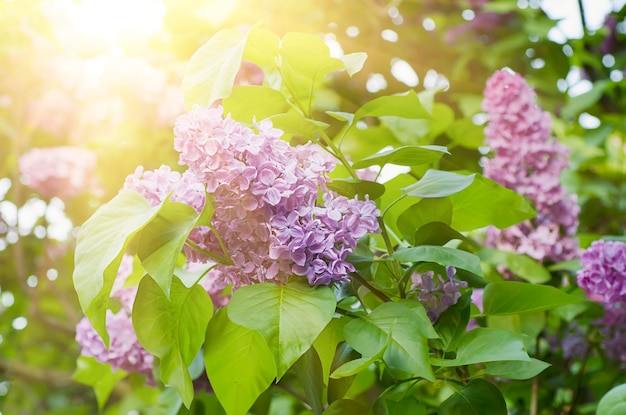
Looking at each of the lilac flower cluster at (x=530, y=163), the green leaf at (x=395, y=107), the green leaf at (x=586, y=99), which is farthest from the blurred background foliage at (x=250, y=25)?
the green leaf at (x=395, y=107)

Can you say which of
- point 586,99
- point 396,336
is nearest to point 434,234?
point 396,336

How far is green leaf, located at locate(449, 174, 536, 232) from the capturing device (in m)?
0.69

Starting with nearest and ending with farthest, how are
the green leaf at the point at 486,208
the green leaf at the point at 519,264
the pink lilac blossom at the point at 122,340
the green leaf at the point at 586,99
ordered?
the green leaf at the point at 486,208, the pink lilac blossom at the point at 122,340, the green leaf at the point at 519,264, the green leaf at the point at 586,99

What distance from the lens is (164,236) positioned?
52 cm

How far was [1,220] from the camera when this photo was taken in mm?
1997

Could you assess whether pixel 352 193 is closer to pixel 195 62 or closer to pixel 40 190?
pixel 195 62

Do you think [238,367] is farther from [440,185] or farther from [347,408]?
[440,185]

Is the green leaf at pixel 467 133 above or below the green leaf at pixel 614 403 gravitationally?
above

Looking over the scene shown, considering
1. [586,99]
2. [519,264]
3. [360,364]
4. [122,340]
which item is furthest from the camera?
[586,99]

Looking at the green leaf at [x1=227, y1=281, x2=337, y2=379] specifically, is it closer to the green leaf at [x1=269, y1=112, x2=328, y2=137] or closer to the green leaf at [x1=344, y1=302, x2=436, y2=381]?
the green leaf at [x1=344, y1=302, x2=436, y2=381]

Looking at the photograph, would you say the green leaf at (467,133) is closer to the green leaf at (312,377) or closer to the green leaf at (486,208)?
the green leaf at (486,208)

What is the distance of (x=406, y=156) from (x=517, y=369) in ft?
0.69

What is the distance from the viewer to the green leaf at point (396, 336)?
1.61 feet

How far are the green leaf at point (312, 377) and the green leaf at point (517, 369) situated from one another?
15 cm
